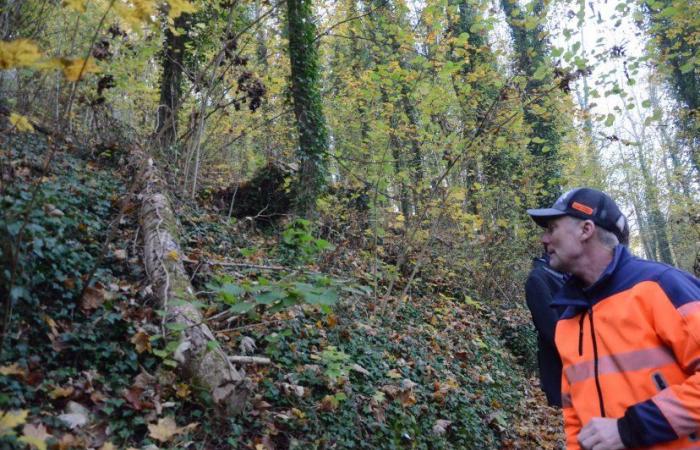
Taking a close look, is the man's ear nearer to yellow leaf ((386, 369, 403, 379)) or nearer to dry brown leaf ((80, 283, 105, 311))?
yellow leaf ((386, 369, 403, 379))

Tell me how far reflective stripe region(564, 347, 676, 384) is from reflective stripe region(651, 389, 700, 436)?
0.14 metres

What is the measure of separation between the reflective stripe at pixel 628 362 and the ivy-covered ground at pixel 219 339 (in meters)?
1.43

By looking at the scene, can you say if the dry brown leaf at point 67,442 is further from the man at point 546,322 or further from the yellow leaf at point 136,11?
the man at point 546,322

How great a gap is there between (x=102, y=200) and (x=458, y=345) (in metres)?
5.80

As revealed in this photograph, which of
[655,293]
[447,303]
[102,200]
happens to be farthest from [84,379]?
[447,303]

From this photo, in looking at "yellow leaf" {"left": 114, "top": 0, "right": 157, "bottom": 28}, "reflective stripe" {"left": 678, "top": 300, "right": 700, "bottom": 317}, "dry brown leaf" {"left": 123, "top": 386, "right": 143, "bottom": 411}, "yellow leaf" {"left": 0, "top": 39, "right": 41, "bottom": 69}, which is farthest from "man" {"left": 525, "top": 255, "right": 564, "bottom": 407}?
"yellow leaf" {"left": 0, "top": 39, "right": 41, "bottom": 69}

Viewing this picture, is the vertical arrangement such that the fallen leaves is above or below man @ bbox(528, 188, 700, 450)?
below

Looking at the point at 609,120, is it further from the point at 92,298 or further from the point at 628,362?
the point at 92,298

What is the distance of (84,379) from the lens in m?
3.36

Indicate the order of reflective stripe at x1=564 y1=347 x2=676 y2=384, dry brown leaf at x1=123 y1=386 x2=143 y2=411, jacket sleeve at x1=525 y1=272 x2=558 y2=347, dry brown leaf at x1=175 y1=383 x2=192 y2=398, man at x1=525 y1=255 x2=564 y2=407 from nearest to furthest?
reflective stripe at x1=564 y1=347 x2=676 y2=384
dry brown leaf at x1=123 y1=386 x2=143 y2=411
dry brown leaf at x1=175 y1=383 x2=192 y2=398
man at x1=525 y1=255 x2=564 y2=407
jacket sleeve at x1=525 y1=272 x2=558 y2=347

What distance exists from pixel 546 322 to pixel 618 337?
183 cm

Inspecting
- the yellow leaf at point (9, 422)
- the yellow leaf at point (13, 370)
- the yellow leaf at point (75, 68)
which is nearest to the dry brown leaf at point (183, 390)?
the yellow leaf at point (13, 370)

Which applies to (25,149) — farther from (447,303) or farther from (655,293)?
(447,303)

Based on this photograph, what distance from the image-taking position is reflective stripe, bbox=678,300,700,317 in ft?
6.45
